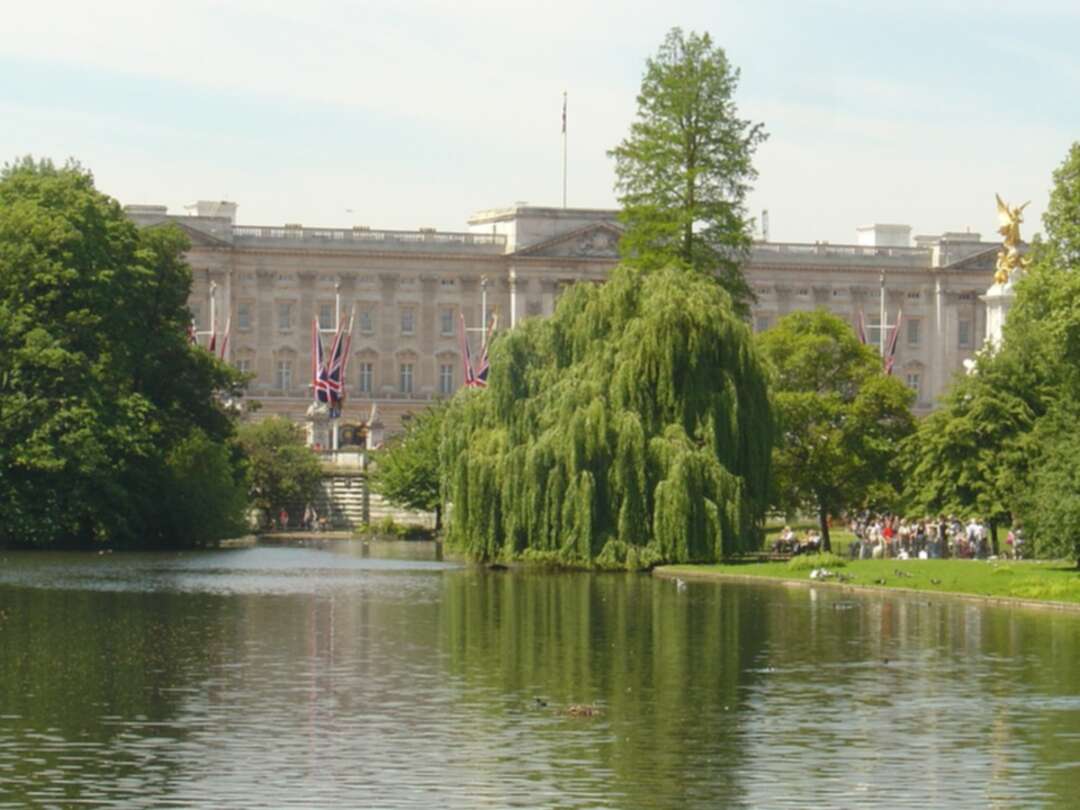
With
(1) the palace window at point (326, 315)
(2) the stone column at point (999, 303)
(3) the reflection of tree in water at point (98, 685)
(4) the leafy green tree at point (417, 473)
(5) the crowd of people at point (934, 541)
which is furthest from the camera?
(1) the palace window at point (326, 315)

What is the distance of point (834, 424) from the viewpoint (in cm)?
8019

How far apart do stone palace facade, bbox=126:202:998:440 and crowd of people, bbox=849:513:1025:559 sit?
3178 inches

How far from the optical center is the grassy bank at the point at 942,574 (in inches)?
1972

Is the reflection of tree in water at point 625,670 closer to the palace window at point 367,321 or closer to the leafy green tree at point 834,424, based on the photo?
the leafy green tree at point 834,424

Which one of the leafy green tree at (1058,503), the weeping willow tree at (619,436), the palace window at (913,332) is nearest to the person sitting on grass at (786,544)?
the weeping willow tree at (619,436)

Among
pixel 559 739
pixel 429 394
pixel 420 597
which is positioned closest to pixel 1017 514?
pixel 420 597

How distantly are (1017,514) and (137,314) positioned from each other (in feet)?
95.3

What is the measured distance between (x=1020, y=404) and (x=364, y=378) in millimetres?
94286

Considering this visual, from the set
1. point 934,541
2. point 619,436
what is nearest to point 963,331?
point 934,541

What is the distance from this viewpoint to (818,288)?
6580 inches

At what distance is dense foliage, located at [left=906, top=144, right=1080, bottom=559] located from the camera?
61.5m

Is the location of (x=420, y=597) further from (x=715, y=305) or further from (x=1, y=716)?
(x=1, y=716)

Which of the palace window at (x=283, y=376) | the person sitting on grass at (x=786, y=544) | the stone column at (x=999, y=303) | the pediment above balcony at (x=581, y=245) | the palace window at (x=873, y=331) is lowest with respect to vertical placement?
the person sitting on grass at (x=786, y=544)

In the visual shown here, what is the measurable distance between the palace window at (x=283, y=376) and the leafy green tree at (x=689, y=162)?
84403 mm
